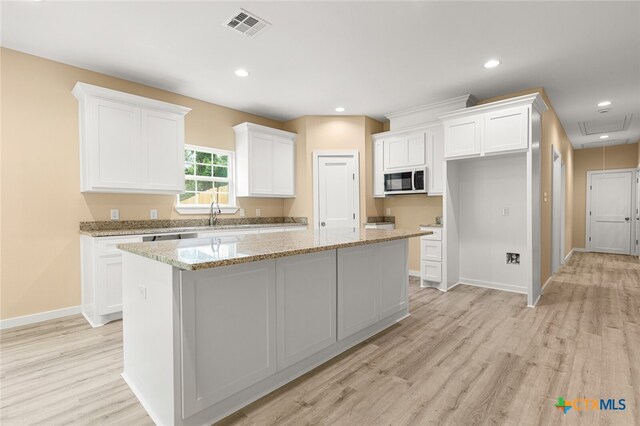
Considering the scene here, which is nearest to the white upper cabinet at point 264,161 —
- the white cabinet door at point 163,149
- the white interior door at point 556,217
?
the white cabinet door at point 163,149

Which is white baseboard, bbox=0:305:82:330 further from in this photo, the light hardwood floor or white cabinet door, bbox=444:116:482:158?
white cabinet door, bbox=444:116:482:158

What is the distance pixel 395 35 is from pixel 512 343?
298cm

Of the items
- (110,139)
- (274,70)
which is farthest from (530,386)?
(110,139)

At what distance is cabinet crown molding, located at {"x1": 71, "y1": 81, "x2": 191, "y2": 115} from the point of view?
336cm

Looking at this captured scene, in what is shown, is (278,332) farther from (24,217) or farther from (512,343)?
(24,217)

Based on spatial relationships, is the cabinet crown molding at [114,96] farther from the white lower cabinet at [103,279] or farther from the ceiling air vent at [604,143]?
the ceiling air vent at [604,143]

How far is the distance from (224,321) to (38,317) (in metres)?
2.92

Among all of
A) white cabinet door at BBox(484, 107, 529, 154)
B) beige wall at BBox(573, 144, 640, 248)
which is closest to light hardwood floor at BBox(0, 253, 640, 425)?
white cabinet door at BBox(484, 107, 529, 154)

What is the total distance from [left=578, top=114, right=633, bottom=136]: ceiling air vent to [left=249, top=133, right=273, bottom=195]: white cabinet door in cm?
581

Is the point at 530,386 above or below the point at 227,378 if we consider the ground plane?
below

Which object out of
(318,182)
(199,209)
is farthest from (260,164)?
(199,209)

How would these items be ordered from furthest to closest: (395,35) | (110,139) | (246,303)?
(110,139)
(395,35)
(246,303)

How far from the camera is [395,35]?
2992 millimetres

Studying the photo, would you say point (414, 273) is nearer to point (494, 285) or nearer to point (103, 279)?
point (494, 285)
